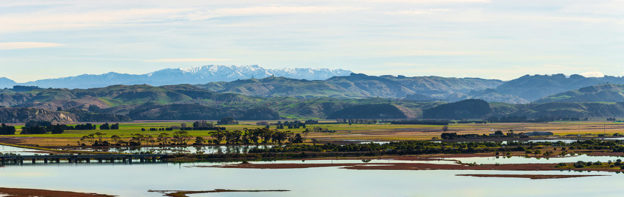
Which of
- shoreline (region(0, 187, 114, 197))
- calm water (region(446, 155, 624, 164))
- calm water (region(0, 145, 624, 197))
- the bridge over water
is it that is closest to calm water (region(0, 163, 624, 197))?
calm water (region(0, 145, 624, 197))

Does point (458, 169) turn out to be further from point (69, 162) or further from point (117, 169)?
point (69, 162)

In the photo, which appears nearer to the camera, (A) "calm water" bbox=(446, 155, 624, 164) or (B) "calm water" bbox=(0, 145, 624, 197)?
(B) "calm water" bbox=(0, 145, 624, 197)

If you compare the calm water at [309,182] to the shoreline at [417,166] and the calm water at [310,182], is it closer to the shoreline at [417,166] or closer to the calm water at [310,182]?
the calm water at [310,182]

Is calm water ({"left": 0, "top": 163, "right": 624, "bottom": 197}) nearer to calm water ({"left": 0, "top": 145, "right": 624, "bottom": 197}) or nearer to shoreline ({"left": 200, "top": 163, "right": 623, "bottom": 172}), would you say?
calm water ({"left": 0, "top": 145, "right": 624, "bottom": 197})

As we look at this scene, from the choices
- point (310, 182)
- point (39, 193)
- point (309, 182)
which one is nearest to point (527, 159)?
point (310, 182)

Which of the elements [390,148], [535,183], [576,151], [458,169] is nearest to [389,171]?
[458,169]

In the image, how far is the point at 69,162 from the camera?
172875 mm

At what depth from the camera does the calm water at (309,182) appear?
11425 cm

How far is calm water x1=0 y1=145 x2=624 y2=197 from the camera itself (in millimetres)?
114250

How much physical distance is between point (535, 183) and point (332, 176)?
31.6m

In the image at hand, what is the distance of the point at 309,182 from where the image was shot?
126 m

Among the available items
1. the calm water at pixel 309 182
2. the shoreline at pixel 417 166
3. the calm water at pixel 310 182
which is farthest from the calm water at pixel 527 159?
the calm water at pixel 310 182

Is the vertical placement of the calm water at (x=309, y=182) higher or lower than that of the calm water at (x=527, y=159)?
lower

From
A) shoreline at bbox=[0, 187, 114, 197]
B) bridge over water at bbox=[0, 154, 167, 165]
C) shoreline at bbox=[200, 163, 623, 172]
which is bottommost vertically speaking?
shoreline at bbox=[0, 187, 114, 197]
